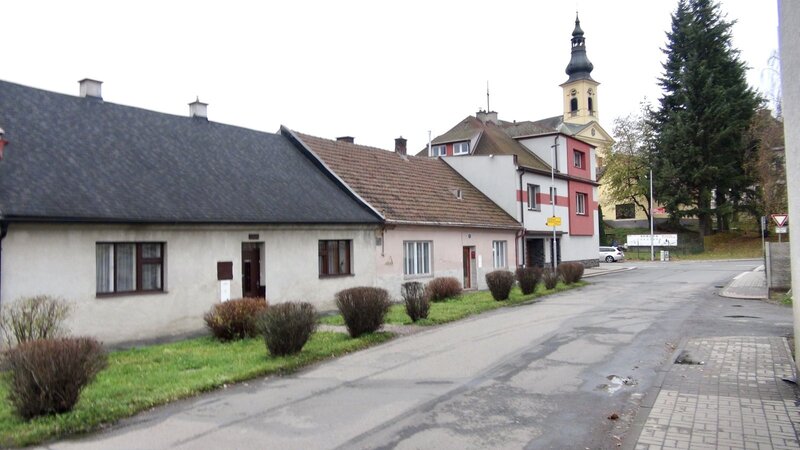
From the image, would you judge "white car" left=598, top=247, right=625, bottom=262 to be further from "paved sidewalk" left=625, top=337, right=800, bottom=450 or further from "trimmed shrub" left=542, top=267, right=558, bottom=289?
"paved sidewalk" left=625, top=337, right=800, bottom=450

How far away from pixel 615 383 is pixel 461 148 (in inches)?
1192

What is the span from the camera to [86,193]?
13047mm

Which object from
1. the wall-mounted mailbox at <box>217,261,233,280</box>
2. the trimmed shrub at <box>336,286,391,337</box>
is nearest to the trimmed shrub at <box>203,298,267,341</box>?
the trimmed shrub at <box>336,286,391,337</box>

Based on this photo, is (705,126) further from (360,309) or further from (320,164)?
(360,309)

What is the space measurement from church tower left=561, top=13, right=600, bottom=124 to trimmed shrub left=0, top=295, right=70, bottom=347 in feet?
277

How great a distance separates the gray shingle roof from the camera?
1259 cm

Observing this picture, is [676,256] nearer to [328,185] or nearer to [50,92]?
[328,185]

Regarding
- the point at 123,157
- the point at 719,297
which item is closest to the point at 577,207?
the point at 719,297

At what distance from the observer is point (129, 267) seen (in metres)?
13.6

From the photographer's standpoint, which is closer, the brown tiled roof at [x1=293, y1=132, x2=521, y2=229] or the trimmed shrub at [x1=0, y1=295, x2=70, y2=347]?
the trimmed shrub at [x1=0, y1=295, x2=70, y2=347]

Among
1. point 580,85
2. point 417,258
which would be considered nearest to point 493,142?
point 417,258

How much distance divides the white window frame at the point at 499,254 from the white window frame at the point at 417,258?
5765 mm

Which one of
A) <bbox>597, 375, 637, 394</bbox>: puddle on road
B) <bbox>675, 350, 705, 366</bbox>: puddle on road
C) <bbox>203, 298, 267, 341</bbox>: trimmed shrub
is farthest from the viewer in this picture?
<bbox>203, 298, 267, 341</bbox>: trimmed shrub

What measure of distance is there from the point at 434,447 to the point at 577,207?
34004 mm
